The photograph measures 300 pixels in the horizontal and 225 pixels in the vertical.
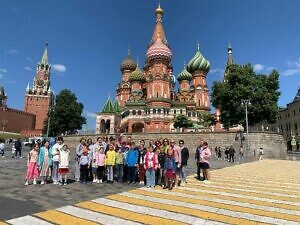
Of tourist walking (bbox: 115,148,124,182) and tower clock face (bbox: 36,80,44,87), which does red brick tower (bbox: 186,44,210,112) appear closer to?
tourist walking (bbox: 115,148,124,182)

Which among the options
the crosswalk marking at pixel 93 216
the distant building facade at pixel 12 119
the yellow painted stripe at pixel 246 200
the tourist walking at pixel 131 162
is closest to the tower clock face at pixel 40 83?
the distant building facade at pixel 12 119

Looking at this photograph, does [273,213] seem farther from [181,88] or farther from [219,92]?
[181,88]

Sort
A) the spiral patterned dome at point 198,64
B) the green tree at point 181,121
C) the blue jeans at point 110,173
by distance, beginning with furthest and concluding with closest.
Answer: the spiral patterned dome at point 198,64, the green tree at point 181,121, the blue jeans at point 110,173

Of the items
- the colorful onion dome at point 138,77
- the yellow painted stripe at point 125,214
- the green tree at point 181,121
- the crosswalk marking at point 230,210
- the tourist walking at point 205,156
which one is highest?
the colorful onion dome at point 138,77

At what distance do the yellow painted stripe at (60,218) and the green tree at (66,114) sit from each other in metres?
46.9

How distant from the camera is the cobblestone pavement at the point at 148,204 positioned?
6266 mm

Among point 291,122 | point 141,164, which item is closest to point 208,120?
point 291,122

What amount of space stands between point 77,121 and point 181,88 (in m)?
24.2

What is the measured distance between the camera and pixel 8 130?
88812 millimetres

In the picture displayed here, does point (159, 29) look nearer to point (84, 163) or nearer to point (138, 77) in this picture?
point (138, 77)

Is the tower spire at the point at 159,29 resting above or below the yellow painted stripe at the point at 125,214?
above

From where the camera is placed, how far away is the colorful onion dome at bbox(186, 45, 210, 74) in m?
63.5

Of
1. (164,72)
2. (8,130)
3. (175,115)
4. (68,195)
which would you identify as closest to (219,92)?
(175,115)

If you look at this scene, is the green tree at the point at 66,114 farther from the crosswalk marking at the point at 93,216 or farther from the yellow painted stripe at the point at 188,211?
the crosswalk marking at the point at 93,216
